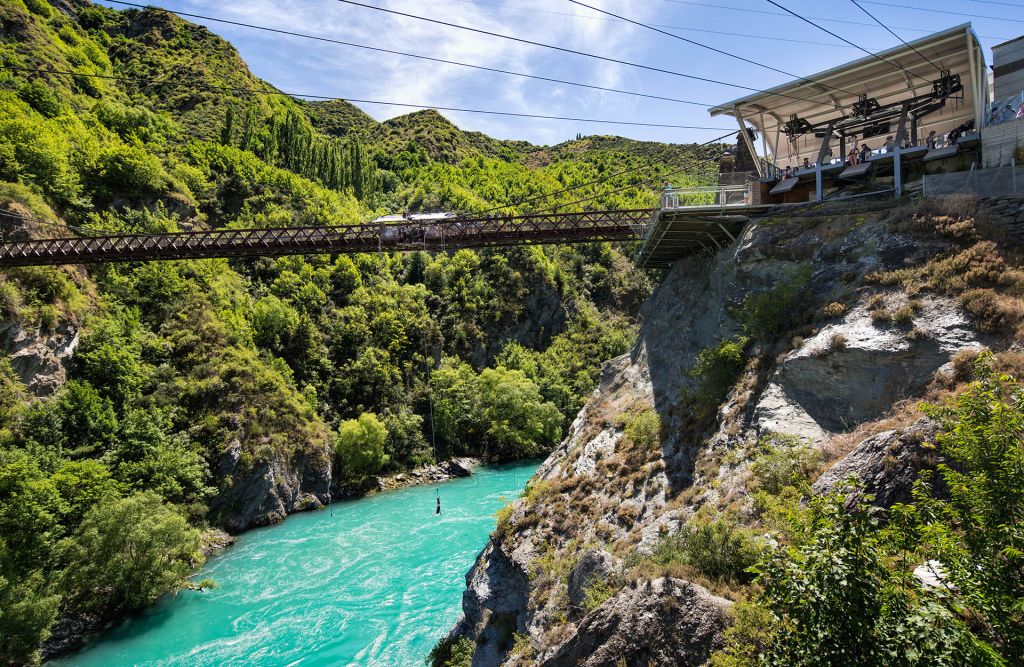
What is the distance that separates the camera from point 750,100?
19.0 meters

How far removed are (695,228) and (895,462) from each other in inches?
447

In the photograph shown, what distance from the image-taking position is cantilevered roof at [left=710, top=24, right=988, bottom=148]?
1518 centimetres

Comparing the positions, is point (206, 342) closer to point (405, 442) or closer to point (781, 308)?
point (405, 442)

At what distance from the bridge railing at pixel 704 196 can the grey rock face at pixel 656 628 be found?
38.5ft

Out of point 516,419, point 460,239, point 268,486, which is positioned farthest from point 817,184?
point 516,419

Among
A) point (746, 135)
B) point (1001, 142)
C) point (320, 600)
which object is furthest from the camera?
point (320, 600)

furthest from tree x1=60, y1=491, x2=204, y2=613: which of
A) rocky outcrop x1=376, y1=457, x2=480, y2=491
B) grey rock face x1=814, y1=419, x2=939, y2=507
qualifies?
grey rock face x1=814, y1=419, x2=939, y2=507

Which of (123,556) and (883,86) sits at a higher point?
(883,86)

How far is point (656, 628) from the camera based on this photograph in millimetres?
7562

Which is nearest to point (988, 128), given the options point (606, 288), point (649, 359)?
point (649, 359)

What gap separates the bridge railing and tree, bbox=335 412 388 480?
3040cm

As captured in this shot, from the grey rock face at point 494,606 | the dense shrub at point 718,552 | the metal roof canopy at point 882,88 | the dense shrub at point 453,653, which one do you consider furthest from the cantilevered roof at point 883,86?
the dense shrub at point 453,653

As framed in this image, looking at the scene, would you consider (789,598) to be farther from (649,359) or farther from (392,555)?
(392,555)

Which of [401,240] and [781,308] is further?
[401,240]
